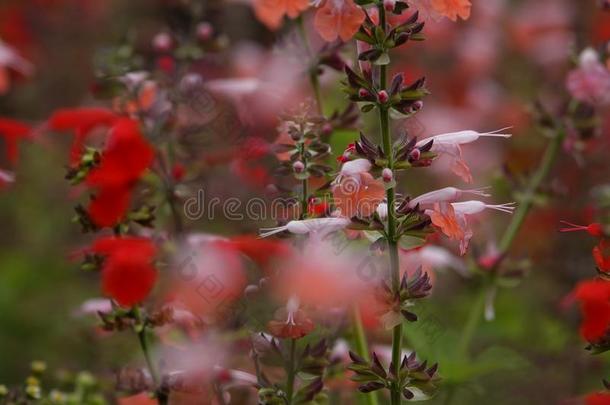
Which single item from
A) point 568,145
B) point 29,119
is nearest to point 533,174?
point 568,145

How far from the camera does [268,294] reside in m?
1.33

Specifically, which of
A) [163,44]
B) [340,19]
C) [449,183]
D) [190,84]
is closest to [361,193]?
[340,19]

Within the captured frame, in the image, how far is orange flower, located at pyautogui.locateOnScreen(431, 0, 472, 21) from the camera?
1278 mm

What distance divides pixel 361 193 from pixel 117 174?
1.07 ft

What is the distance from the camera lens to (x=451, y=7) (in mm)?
1287

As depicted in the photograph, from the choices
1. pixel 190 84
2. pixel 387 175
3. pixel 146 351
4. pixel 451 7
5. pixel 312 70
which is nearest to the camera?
pixel 387 175

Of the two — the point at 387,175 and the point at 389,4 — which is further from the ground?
the point at 389,4

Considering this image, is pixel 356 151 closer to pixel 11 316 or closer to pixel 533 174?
pixel 533 174

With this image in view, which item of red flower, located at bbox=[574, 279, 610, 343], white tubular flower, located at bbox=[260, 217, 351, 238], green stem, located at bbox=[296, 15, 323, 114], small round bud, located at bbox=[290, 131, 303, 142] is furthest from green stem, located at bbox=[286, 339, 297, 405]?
green stem, located at bbox=[296, 15, 323, 114]

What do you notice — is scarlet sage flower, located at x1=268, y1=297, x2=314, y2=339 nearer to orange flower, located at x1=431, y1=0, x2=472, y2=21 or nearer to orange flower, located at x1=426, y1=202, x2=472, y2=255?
orange flower, located at x1=426, y1=202, x2=472, y2=255

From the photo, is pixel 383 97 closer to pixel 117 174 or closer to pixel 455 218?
pixel 455 218

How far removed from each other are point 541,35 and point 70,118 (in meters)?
2.93

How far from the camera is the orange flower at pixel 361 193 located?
1.27m

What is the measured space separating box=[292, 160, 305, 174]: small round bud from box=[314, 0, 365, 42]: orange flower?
0.56 feet
